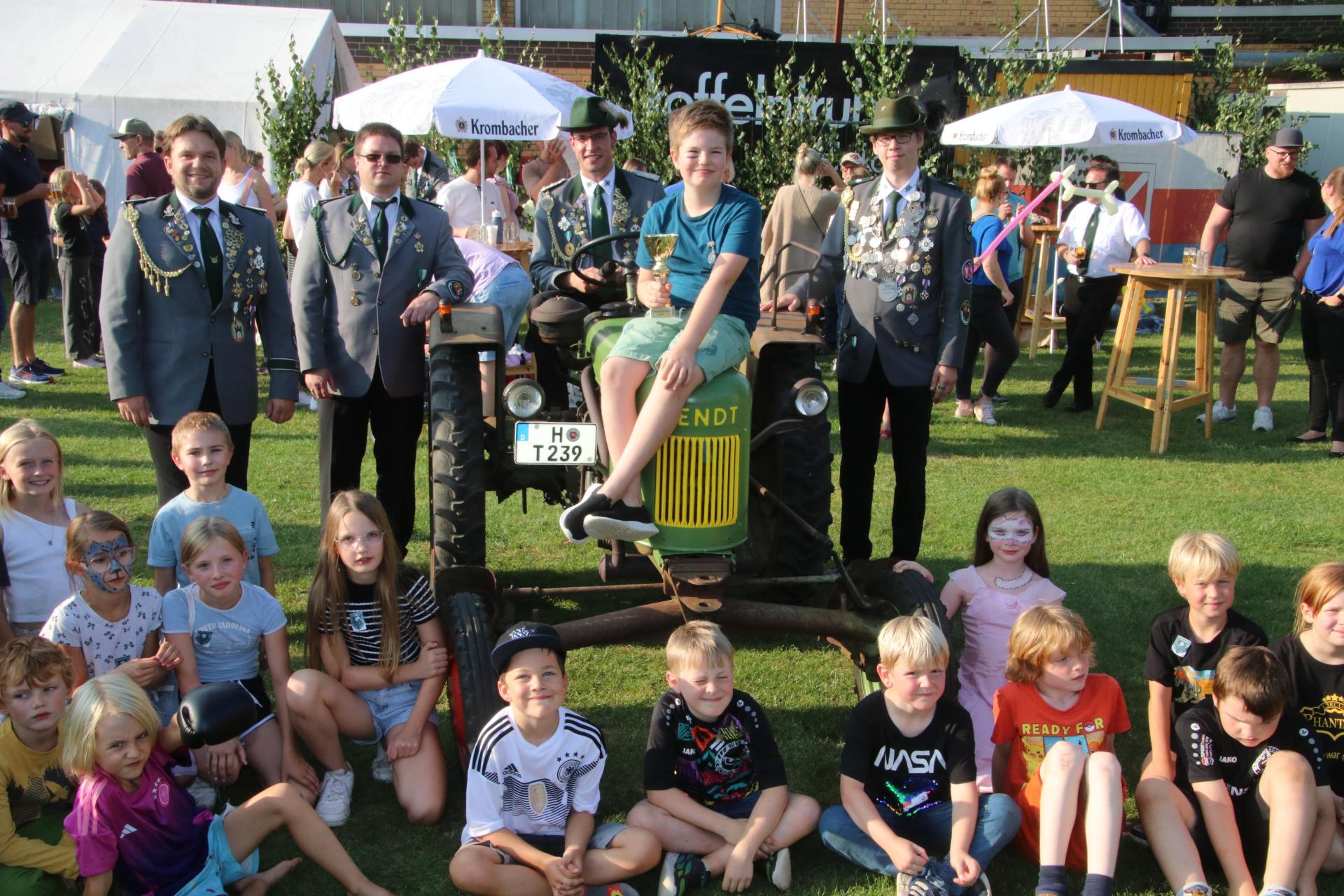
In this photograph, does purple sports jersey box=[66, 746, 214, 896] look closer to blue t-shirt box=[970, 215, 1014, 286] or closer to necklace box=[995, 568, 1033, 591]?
necklace box=[995, 568, 1033, 591]

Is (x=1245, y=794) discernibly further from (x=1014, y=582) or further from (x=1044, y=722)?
(x=1014, y=582)

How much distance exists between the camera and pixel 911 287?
480cm

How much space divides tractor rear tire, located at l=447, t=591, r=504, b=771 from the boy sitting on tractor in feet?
1.37

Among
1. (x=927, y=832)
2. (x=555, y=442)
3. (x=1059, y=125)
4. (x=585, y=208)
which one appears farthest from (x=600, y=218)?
(x=1059, y=125)

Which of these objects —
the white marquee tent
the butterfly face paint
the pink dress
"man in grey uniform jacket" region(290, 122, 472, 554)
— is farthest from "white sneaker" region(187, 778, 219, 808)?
the white marquee tent

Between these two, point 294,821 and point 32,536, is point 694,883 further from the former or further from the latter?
point 32,536

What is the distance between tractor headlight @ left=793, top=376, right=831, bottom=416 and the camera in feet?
13.5

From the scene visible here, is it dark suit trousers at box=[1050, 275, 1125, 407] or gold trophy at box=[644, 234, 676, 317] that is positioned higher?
gold trophy at box=[644, 234, 676, 317]

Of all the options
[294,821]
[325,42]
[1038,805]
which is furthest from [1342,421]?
[325,42]

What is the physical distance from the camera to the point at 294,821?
126 inches

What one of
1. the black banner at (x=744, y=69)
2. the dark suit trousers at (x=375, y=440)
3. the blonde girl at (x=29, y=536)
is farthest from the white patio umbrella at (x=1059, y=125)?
the blonde girl at (x=29, y=536)

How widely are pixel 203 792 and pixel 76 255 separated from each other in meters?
7.08

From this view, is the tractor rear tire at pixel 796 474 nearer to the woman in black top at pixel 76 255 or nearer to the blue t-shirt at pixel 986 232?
the blue t-shirt at pixel 986 232

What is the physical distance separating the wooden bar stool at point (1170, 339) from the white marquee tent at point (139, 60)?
905cm
